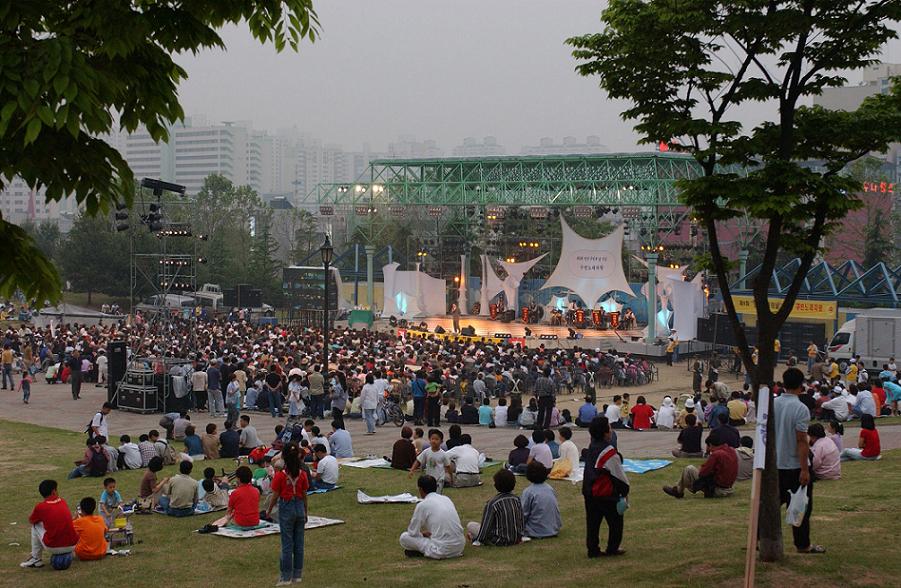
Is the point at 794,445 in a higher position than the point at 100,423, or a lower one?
higher

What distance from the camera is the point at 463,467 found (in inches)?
631

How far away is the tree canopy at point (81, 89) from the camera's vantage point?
552 centimetres

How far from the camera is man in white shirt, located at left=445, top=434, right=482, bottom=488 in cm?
1595

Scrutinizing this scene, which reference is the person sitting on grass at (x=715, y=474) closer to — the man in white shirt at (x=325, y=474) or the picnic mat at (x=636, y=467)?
the picnic mat at (x=636, y=467)

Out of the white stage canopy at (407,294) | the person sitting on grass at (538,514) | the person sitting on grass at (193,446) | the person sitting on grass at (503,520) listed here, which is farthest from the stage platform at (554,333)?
the person sitting on grass at (503,520)

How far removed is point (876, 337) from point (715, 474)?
1015 inches

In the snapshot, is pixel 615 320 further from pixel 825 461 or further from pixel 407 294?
pixel 825 461

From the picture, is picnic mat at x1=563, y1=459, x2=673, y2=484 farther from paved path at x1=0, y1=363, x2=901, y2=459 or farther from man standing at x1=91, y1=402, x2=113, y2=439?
man standing at x1=91, y1=402, x2=113, y2=439

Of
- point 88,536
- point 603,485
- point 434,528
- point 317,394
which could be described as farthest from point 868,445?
point 317,394

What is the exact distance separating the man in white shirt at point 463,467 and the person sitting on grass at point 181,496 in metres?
3.76

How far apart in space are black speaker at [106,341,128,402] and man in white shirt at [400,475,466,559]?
18504mm

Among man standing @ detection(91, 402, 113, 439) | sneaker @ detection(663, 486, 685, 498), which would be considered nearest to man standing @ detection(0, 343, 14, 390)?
man standing @ detection(91, 402, 113, 439)

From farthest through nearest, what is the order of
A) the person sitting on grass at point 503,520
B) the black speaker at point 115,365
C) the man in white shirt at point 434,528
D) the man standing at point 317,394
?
the black speaker at point 115,365 < the man standing at point 317,394 < the person sitting on grass at point 503,520 < the man in white shirt at point 434,528

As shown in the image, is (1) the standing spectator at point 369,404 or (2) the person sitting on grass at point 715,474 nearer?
(2) the person sitting on grass at point 715,474
